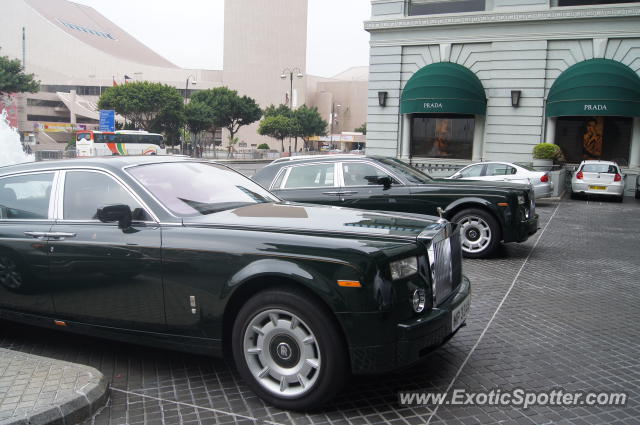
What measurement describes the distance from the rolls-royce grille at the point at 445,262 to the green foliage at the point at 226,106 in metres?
74.6

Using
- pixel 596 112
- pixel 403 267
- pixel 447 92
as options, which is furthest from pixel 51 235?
pixel 596 112

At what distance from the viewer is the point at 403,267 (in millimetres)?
3555

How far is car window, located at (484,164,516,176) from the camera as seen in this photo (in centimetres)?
1795

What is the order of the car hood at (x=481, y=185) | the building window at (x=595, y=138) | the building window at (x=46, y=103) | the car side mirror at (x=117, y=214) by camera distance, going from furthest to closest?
the building window at (x=46, y=103) → the building window at (x=595, y=138) → the car hood at (x=481, y=185) → the car side mirror at (x=117, y=214)

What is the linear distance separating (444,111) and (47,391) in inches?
874

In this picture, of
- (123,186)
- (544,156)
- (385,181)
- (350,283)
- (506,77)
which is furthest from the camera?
(506,77)

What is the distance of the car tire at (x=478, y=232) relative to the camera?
8.74m

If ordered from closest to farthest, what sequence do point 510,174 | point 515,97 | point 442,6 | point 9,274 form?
point 9,274, point 510,174, point 515,97, point 442,6

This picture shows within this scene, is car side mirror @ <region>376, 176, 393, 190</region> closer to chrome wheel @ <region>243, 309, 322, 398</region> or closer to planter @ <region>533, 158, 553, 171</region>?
chrome wheel @ <region>243, 309, 322, 398</region>

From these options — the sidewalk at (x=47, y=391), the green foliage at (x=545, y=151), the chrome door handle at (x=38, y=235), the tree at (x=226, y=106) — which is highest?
the tree at (x=226, y=106)

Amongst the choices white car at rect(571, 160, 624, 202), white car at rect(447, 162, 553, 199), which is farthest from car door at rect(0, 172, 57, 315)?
white car at rect(571, 160, 624, 202)

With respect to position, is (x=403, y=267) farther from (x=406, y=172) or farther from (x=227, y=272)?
(x=406, y=172)

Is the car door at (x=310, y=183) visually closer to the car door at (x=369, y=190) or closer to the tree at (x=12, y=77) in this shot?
the car door at (x=369, y=190)

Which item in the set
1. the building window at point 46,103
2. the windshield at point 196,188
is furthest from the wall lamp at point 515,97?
the building window at point 46,103
